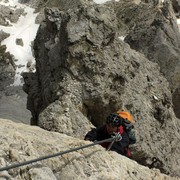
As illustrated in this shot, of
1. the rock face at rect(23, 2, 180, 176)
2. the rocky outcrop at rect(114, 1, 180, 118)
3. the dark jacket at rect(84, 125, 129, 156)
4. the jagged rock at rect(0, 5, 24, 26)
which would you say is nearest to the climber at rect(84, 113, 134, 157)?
the dark jacket at rect(84, 125, 129, 156)

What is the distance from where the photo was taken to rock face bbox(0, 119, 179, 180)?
4.66 meters

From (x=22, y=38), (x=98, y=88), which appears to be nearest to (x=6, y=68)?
(x=22, y=38)

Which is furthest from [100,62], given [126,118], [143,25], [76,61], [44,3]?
[44,3]

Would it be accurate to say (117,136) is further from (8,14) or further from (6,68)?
(8,14)

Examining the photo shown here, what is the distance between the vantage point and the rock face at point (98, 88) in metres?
9.69

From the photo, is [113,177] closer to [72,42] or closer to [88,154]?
[88,154]

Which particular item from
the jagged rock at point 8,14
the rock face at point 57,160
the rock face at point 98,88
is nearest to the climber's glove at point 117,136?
the rock face at point 57,160

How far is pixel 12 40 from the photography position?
3061 cm

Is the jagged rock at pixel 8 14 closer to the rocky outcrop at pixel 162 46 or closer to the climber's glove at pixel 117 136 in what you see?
Result: the rocky outcrop at pixel 162 46

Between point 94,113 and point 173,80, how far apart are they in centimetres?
1059

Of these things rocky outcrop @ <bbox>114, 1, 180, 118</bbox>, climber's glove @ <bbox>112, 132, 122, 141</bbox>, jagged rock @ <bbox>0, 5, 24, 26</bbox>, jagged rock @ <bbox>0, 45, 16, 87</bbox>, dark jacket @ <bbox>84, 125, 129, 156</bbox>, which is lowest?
jagged rock @ <bbox>0, 45, 16, 87</bbox>

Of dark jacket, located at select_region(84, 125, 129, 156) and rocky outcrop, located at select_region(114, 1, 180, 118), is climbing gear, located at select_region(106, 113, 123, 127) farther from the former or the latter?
rocky outcrop, located at select_region(114, 1, 180, 118)

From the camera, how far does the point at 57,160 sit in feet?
16.7

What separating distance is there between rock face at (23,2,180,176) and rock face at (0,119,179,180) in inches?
136
